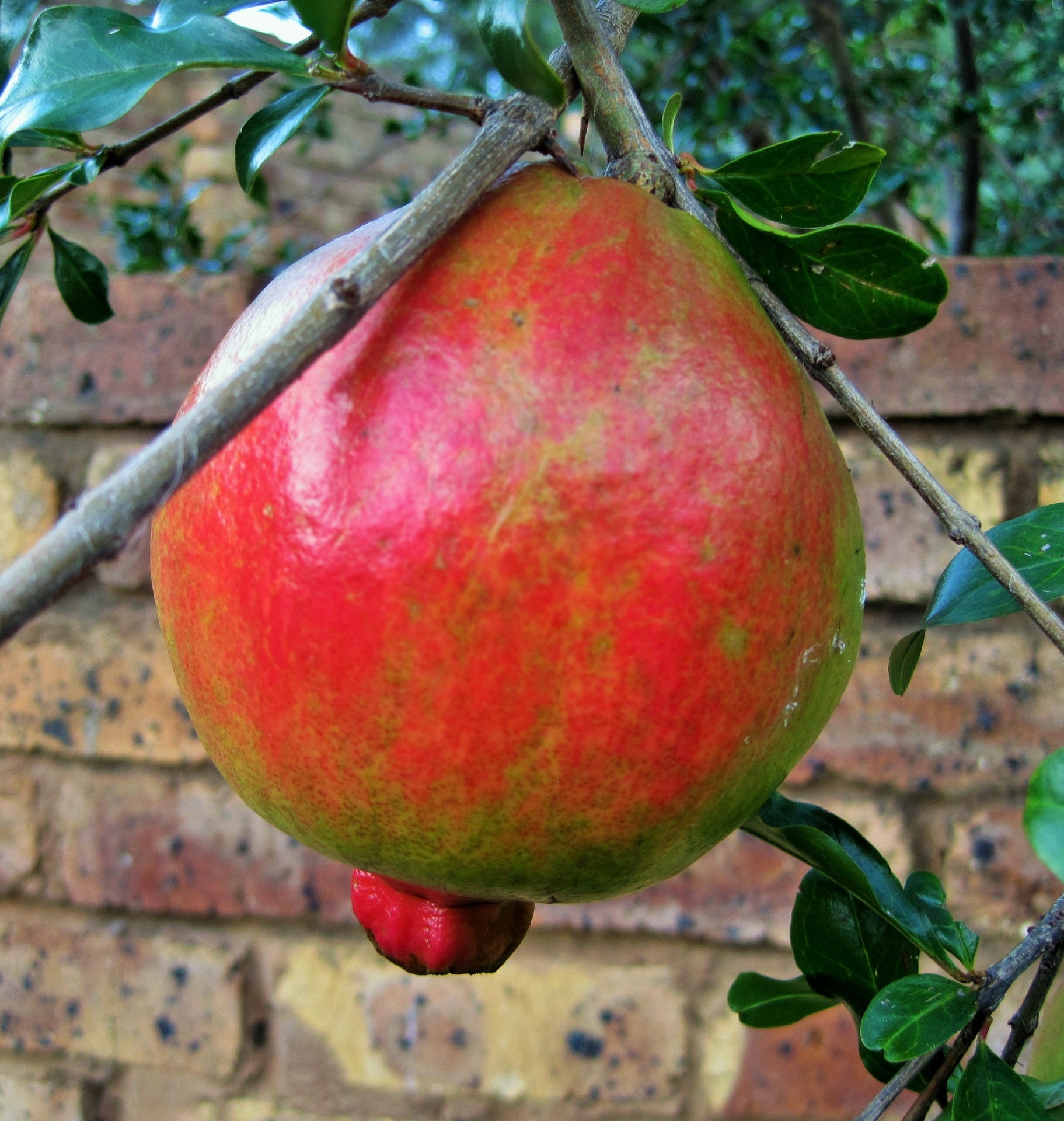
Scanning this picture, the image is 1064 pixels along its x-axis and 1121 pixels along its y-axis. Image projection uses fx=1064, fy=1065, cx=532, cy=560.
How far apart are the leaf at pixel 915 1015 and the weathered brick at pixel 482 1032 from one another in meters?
0.49

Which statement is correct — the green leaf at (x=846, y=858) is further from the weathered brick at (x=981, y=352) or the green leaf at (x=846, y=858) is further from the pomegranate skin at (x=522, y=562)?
the weathered brick at (x=981, y=352)

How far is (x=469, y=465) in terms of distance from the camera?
256 mm

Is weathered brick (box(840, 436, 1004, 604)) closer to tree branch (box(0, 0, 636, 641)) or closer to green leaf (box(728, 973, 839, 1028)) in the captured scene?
green leaf (box(728, 973, 839, 1028))

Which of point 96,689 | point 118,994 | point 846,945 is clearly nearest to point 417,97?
point 846,945

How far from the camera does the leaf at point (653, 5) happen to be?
30 cm

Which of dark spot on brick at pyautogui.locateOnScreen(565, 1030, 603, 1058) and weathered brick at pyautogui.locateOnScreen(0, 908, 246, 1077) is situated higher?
weathered brick at pyautogui.locateOnScreen(0, 908, 246, 1077)

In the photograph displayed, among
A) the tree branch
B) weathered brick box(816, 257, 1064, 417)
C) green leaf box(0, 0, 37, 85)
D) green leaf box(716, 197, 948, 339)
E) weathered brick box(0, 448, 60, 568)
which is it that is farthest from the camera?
weathered brick box(0, 448, 60, 568)

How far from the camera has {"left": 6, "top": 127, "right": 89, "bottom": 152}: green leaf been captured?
0.40m

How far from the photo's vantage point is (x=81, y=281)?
49 cm

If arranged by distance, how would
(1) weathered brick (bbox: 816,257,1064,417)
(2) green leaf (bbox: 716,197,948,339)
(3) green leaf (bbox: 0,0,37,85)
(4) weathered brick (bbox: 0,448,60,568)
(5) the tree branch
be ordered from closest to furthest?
(5) the tree branch < (2) green leaf (bbox: 716,197,948,339) < (3) green leaf (bbox: 0,0,37,85) < (1) weathered brick (bbox: 816,257,1064,417) < (4) weathered brick (bbox: 0,448,60,568)

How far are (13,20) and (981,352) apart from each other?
0.66 m

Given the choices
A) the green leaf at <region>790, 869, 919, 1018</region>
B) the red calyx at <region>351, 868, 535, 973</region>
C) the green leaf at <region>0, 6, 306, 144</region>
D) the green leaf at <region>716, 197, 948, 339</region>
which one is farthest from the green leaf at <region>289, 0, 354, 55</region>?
the green leaf at <region>790, 869, 919, 1018</region>

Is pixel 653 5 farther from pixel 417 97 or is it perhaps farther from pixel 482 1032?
pixel 482 1032

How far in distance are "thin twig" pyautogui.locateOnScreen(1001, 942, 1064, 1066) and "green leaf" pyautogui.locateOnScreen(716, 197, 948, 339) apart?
0.71 feet
